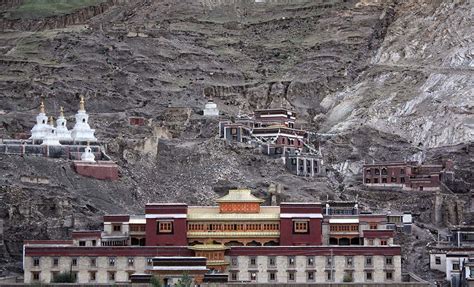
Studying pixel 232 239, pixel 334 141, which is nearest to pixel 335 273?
pixel 232 239

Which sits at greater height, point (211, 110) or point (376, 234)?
point (211, 110)

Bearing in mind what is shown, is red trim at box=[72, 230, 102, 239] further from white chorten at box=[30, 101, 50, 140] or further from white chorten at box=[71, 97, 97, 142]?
white chorten at box=[30, 101, 50, 140]

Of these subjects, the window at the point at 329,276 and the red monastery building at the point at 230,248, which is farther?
the window at the point at 329,276

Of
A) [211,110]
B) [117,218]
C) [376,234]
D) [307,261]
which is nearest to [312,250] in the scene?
[307,261]

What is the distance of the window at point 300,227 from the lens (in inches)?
4323

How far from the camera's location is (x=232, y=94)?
6570 inches

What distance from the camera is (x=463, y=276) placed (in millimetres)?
108500

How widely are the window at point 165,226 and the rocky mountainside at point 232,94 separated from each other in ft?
→ 32.6

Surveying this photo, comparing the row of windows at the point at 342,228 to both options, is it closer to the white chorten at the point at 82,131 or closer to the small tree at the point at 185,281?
the small tree at the point at 185,281

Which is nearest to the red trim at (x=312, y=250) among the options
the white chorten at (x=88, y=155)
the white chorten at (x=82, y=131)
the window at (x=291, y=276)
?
the window at (x=291, y=276)

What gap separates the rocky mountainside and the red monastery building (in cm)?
641

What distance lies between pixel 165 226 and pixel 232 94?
2300 inches

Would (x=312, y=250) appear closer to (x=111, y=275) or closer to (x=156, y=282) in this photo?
(x=156, y=282)

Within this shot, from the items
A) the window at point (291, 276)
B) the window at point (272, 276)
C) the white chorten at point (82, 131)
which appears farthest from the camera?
the white chorten at point (82, 131)
